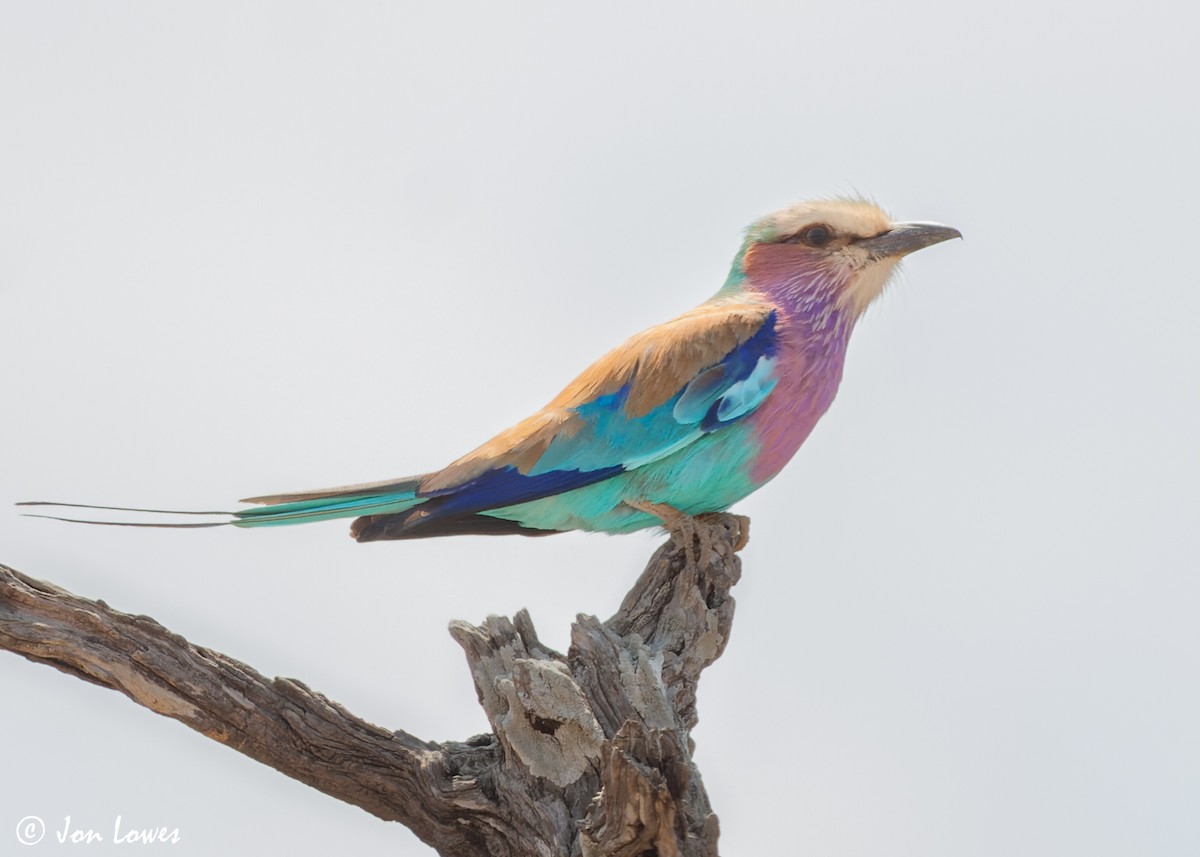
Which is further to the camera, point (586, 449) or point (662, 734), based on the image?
point (586, 449)

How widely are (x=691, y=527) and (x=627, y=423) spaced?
16.1 inches

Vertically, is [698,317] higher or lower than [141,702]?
higher

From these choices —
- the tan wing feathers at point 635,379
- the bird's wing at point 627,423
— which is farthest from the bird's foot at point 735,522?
the tan wing feathers at point 635,379

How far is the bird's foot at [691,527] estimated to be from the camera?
488 cm

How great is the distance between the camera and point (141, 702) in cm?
436

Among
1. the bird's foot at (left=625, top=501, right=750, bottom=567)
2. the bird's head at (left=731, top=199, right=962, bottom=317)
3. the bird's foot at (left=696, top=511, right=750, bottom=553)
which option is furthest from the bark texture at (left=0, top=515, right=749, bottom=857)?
the bird's head at (left=731, top=199, right=962, bottom=317)

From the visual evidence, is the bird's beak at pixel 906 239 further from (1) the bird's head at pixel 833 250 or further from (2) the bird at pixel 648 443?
(2) the bird at pixel 648 443

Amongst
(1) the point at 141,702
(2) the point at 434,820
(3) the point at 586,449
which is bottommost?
(2) the point at 434,820

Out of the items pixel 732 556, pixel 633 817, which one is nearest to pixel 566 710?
pixel 633 817

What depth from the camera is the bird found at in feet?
16.2

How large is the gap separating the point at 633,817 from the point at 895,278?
8.80ft

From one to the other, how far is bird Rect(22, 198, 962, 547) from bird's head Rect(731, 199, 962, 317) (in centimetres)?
2

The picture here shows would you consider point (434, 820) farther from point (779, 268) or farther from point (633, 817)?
point (779, 268)

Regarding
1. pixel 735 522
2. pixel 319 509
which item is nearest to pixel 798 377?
pixel 735 522
